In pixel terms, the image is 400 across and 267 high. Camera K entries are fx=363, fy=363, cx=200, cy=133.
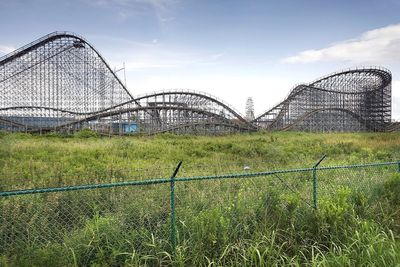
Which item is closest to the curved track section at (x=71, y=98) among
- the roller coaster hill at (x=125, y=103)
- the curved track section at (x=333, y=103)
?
the roller coaster hill at (x=125, y=103)

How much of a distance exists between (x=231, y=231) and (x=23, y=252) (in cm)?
197

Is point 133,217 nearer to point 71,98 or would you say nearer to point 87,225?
point 87,225

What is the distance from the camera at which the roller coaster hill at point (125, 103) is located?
25.1 m

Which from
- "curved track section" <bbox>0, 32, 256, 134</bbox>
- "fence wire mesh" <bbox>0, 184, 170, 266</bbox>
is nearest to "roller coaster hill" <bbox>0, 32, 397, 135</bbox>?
"curved track section" <bbox>0, 32, 256, 134</bbox>

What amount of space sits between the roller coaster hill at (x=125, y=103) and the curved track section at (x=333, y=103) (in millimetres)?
109

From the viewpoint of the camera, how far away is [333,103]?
4241 cm

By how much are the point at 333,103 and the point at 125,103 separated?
80.8 ft

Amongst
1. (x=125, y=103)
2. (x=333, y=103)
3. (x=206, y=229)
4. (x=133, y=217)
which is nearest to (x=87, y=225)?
(x=133, y=217)

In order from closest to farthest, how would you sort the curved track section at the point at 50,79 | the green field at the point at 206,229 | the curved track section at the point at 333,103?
the green field at the point at 206,229, the curved track section at the point at 50,79, the curved track section at the point at 333,103

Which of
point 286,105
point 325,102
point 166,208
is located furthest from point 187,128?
point 166,208

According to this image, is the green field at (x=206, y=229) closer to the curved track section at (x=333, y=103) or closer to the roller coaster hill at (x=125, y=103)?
the roller coaster hill at (x=125, y=103)

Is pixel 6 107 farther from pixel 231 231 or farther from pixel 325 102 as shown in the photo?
pixel 325 102

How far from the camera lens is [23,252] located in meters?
3.21

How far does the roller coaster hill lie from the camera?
2509cm
